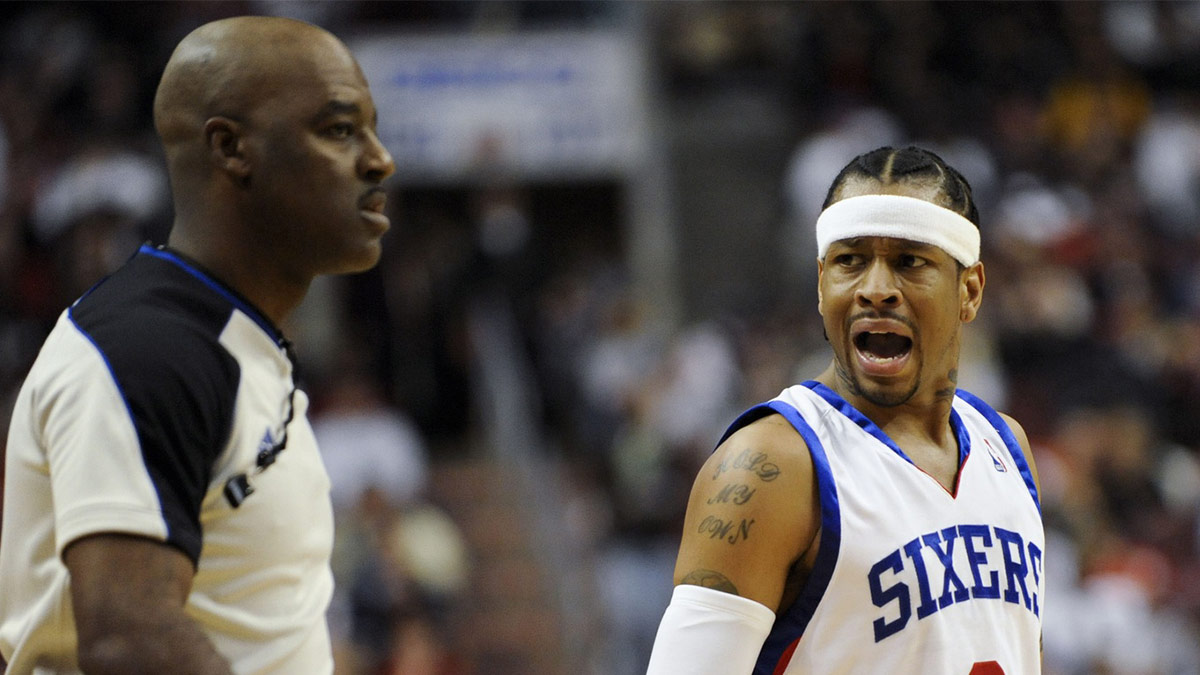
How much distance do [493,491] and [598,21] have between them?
15.0 ft

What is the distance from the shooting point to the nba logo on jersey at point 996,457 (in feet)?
10.1

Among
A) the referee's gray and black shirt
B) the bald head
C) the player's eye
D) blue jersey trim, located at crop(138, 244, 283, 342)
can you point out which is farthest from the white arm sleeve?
the bald head

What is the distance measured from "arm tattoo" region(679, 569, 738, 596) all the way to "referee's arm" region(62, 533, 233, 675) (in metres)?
0.87

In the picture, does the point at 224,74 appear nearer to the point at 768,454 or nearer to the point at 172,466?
the point at 172,466

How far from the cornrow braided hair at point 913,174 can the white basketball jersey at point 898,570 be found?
0.44 metres

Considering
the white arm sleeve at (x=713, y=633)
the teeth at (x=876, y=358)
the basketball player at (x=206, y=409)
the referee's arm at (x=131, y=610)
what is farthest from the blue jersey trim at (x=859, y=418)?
the referee's arm at (x=131, y=610)

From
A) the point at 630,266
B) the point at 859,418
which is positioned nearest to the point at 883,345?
the point at 859,418

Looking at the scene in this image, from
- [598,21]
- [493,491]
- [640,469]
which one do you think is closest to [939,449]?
[640,469]

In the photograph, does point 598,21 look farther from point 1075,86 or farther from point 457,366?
point 1075,86

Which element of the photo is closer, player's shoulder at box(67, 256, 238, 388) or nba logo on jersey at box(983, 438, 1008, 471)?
player's shoulder at box(67, 256, 238, 388)

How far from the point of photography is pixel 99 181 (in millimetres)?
9789

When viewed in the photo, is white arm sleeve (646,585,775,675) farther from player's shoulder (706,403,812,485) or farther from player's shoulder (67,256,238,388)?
player's shoulder (67,256,238,388)

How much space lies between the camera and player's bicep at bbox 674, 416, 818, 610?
2.64 meters

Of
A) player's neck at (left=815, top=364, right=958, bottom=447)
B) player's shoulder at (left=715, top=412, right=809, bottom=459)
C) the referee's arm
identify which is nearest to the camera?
the referee's arm
